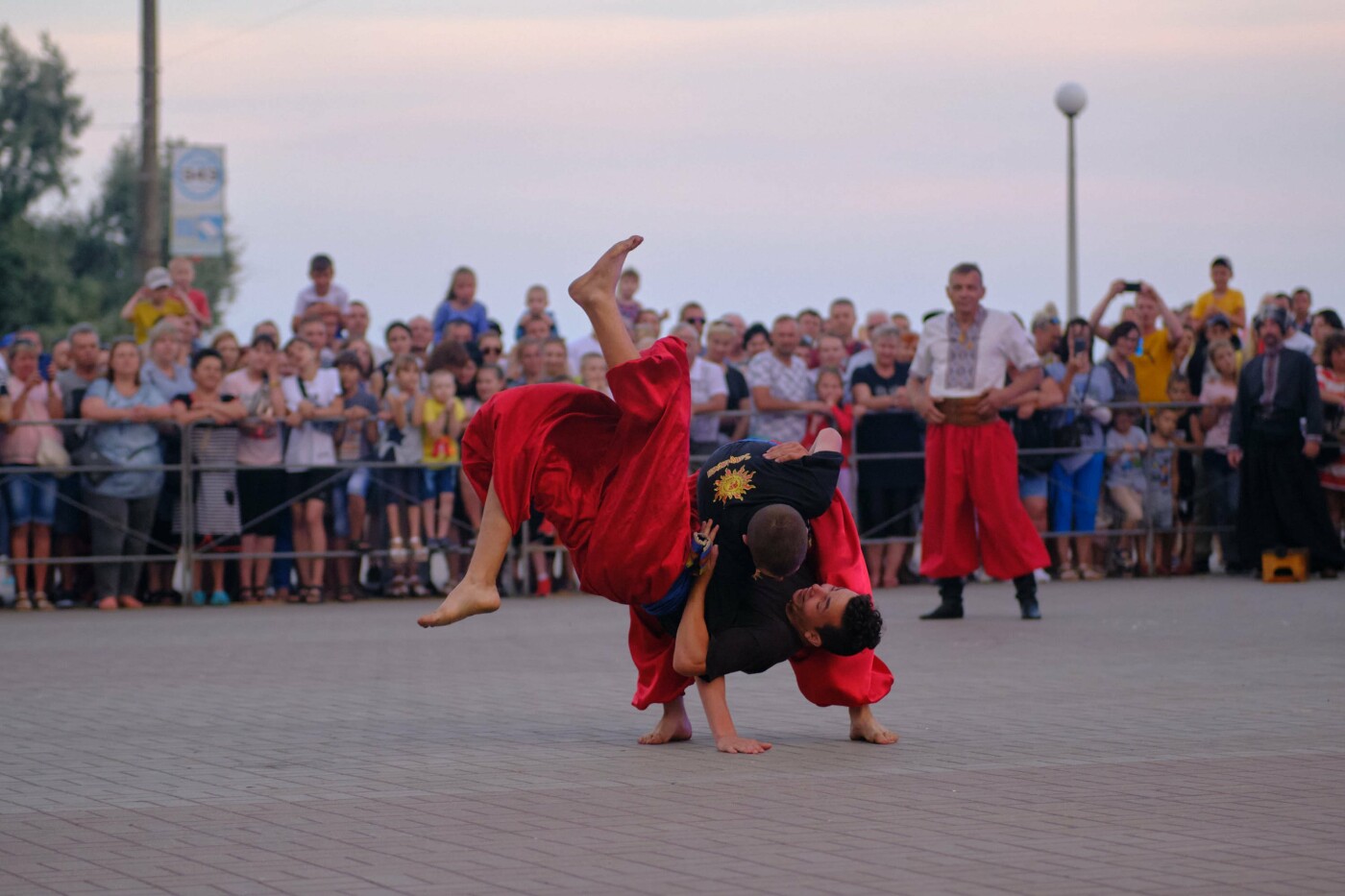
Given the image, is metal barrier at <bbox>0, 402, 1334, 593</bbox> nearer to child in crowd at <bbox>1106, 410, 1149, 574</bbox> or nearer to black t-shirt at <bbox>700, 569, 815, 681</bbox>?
child in crowd at <bbox>1106, 410, 1149, 574</bbox>

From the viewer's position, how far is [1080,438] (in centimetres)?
1656

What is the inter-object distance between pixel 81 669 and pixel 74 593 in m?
5.00

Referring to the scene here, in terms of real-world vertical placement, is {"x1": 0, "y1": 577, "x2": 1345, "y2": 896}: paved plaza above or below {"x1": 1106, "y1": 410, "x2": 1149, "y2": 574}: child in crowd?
below

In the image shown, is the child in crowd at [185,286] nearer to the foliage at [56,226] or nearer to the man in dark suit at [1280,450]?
the man in dark suit at [1280,450]

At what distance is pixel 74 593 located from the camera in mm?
15445

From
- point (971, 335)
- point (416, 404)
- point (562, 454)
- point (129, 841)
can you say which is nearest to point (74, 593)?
point (416, 404)

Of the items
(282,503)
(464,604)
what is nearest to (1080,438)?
(282,503)

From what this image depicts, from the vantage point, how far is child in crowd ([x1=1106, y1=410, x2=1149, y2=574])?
1678 centimetres

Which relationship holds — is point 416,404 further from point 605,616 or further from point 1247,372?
point 1247,372

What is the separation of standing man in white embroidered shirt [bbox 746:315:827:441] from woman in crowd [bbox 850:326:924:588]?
1.73 feet

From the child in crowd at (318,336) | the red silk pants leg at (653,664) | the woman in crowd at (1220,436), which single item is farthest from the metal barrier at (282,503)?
the red silk pants leg at (653,664)

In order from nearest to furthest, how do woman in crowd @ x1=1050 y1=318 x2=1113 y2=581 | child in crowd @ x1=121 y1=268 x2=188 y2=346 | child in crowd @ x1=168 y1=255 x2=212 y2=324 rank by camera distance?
woman in crowd @ x1=1050 y1=318 x2=1113 y2=581, child in crowd @ x1=121 y1=268 x2=188 y2=346, child in crowd @ x1=168 y1=255 x2=212 y2=324

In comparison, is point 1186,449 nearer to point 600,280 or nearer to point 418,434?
point 418,434

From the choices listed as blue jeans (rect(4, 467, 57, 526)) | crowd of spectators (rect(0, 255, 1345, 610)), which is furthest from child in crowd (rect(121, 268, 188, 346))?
blue jeans (rect(4, 467, 57, 526))
